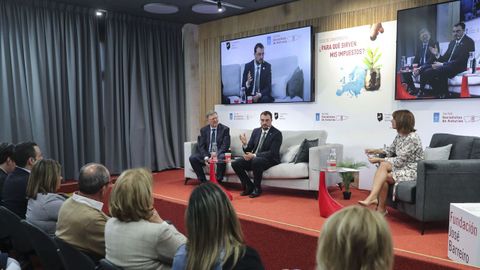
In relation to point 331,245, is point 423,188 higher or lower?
lower

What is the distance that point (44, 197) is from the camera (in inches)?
92.4

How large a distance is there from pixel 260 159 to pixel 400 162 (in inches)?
65.3

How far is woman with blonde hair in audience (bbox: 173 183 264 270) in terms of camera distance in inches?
51.0

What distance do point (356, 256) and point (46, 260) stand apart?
178cm

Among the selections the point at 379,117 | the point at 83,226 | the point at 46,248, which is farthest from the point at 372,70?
the point at 46,248

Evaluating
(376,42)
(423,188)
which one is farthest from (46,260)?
(376,42)

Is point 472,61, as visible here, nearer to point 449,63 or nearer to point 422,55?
point 449,63

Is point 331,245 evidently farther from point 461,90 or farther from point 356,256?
point 461,90

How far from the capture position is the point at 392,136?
15.7ft

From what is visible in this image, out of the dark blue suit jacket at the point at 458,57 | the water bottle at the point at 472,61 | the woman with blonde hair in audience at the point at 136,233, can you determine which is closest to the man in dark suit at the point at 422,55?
the dark blue suit jacket at the point at 458,57

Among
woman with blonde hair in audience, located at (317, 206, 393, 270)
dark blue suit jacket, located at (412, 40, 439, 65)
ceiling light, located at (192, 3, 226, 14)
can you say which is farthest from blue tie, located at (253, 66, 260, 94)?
woman with blonde hair in audience, located at (317, 206, 393, 270)

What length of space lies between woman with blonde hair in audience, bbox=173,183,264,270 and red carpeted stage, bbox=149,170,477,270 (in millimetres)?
1193

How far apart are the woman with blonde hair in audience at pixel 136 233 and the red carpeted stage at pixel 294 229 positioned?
1.09 m

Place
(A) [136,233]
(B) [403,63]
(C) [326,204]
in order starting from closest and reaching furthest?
1. (A) [136,233]
2. (C) [326,204]
3. (B) [403,63]
